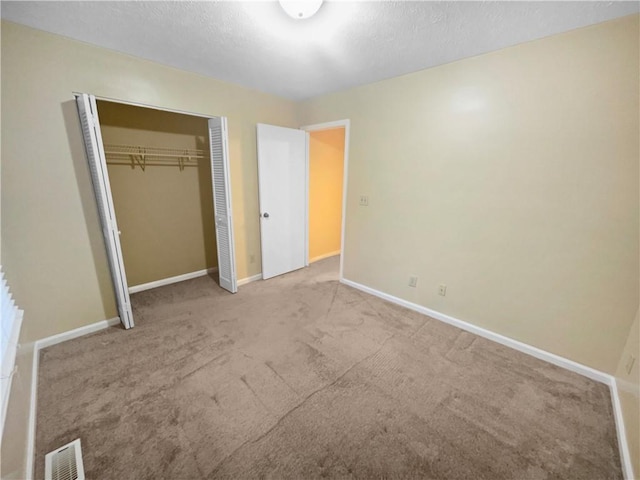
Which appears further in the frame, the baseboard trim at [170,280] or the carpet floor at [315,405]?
the baseboard trim at [170,280]

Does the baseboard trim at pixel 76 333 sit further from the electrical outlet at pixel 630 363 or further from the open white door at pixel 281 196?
the electrical outlet at pixel 630 363

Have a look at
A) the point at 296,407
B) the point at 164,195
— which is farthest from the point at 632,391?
the point at 164,195

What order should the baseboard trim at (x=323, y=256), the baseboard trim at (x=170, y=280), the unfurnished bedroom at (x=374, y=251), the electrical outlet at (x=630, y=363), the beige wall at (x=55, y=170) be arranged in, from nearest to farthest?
the unfurnished bedroom at (x=374, y=251) → the electrical outlet at (x=630, y=363) → the beige wall at (x=55, y=170) → the baseboard trim at (x=170, y=280) → the baseboard trim at (x=323, y=256)

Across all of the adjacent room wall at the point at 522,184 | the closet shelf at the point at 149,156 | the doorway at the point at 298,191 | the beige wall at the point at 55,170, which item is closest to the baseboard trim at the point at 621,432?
the adjacent room wall at the point at 522,184

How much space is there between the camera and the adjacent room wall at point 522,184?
68.3 inches

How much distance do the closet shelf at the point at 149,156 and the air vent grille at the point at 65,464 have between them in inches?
105

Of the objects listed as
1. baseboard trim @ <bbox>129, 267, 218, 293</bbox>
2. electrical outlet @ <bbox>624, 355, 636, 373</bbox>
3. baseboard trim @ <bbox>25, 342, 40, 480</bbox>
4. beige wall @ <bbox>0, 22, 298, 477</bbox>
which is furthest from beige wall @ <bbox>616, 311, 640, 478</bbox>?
baseboard trim @ <bbox>129, 267, 218, 293</bbox>

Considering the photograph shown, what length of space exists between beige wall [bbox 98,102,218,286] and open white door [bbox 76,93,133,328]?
0.89 metres

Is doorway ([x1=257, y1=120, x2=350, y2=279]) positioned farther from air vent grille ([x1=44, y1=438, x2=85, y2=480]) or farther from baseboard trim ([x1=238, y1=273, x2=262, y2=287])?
air vent grille ([x1=44, y1=438, x2=85, y2=480])

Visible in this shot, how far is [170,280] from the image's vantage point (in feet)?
11.7

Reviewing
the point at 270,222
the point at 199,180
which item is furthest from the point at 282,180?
the point at 199,180

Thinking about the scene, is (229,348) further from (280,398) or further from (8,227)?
(8,227)

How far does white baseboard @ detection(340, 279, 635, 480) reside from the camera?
144 cm

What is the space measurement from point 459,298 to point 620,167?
1478mm
